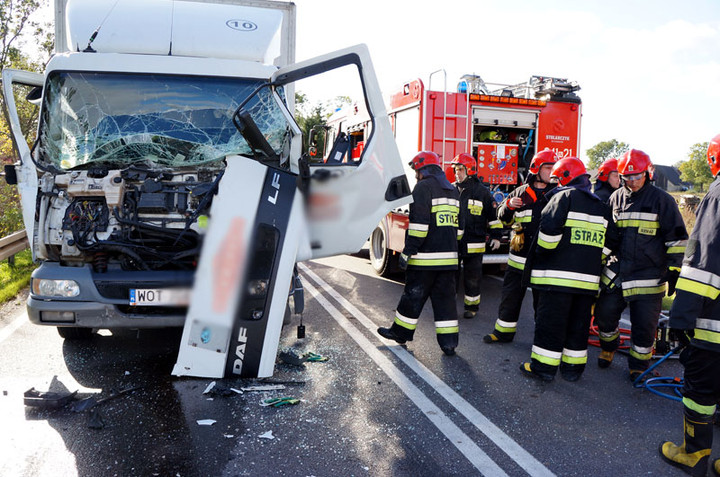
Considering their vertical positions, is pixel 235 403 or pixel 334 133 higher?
pixel 334 133

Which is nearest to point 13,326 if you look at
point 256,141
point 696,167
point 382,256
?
point 256,141

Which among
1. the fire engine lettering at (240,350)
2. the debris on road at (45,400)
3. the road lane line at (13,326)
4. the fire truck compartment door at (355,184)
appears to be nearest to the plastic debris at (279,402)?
the fire engine lettering at (240,350)

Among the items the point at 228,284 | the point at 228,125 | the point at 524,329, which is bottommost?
the point at 524,329

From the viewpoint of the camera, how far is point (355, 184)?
4262mm

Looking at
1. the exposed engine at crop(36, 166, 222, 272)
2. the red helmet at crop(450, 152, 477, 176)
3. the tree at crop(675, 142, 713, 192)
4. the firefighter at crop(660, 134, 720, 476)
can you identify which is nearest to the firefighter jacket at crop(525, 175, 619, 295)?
the firefighter at crop(660, 134, 720, 476)

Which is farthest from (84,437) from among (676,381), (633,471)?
(676,381)

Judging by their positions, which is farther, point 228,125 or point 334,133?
point 334,133

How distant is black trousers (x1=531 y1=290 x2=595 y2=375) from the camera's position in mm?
4254

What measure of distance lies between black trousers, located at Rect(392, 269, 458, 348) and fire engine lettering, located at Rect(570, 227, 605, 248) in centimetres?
117

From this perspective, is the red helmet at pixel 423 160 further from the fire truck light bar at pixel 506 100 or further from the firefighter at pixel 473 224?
the fire truck light bar at pixel 506 100

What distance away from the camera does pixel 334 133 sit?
11.8 metres

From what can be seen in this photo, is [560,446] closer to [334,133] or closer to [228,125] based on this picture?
[228,125]

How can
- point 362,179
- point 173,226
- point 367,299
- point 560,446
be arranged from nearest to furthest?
point 560,446 → point 173,226 → point 362,179 → point 367,299

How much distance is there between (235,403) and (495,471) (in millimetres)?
1814
